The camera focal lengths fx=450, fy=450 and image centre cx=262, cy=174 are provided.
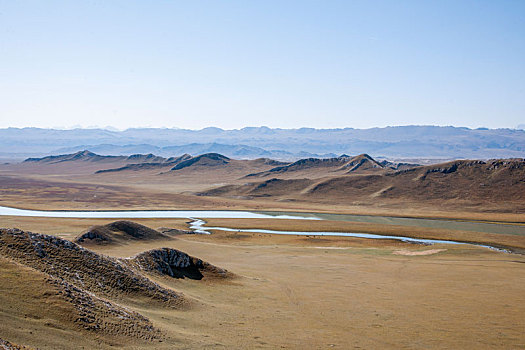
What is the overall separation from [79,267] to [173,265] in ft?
36.0

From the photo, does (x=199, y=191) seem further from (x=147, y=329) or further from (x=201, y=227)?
(x=147, y=329)

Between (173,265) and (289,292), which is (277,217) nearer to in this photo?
(173,265)

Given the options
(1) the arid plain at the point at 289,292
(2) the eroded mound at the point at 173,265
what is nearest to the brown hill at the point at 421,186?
(1) the arid plain at the point at 289,292

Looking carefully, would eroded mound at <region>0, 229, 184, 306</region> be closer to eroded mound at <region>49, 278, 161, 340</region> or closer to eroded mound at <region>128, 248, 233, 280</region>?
eroded mound at <region>49, 278, 161, 340</region>

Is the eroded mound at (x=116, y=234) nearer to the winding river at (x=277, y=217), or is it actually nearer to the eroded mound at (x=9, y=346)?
the winding river at (x=277, y=217)

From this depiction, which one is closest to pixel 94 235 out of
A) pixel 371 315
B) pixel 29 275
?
pixel 29 275

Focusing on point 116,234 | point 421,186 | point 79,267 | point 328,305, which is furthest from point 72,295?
point 421,186

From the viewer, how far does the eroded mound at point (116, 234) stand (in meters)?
54.2

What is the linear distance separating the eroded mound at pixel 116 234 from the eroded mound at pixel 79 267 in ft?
85.9

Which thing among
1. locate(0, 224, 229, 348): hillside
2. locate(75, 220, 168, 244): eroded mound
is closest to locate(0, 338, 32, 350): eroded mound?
locate(0, 224, 229, 348): hillside

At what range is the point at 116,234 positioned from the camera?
57781 millimetres

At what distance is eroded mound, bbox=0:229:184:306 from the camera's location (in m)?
25.4

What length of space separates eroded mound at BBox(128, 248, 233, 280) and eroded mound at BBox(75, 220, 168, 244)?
19.7 m

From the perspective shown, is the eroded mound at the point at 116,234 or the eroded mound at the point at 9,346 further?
the eroded mound at the point at 116,234
